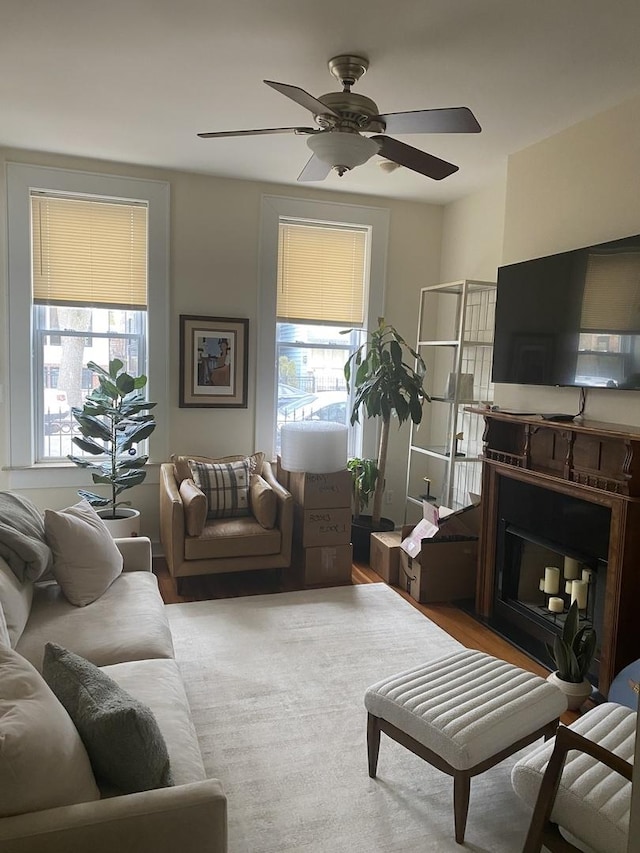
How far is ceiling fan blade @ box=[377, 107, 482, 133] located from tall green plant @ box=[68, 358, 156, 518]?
96.5 inches

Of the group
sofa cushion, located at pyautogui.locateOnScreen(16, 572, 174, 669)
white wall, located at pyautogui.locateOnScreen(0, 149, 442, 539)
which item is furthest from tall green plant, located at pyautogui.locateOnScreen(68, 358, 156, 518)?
→ sofa cushion, located at pyautogui.locateOnScreen(16, 572, 174, 669)

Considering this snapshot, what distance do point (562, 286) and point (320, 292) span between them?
7.18 ft

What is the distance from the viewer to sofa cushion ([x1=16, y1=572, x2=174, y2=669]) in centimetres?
225

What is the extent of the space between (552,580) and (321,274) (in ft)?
9.50

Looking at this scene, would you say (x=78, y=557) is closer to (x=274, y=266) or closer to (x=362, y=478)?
(x=362, y=478)

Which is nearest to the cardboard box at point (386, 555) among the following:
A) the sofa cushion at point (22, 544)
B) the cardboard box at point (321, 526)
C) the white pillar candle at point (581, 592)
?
the cardboard box at point (321, 526)

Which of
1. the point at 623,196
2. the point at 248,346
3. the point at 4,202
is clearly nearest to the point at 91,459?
the point at 248,346

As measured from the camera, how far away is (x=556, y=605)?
10.6 ft

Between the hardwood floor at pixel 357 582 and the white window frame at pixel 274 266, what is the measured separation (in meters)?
1.07

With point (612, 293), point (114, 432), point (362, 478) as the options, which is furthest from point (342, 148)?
point (362, 478)

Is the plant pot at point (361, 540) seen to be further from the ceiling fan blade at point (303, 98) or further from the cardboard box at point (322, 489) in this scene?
the ceiling fan blade at point (303, 98)

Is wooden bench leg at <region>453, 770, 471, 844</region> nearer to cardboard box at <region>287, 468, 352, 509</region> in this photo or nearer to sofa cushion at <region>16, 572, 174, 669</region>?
sofa cushion at <region>16, 572, 174, 669</region>

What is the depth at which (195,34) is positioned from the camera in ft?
8.24

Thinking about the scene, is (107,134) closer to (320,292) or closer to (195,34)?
(195,34)
